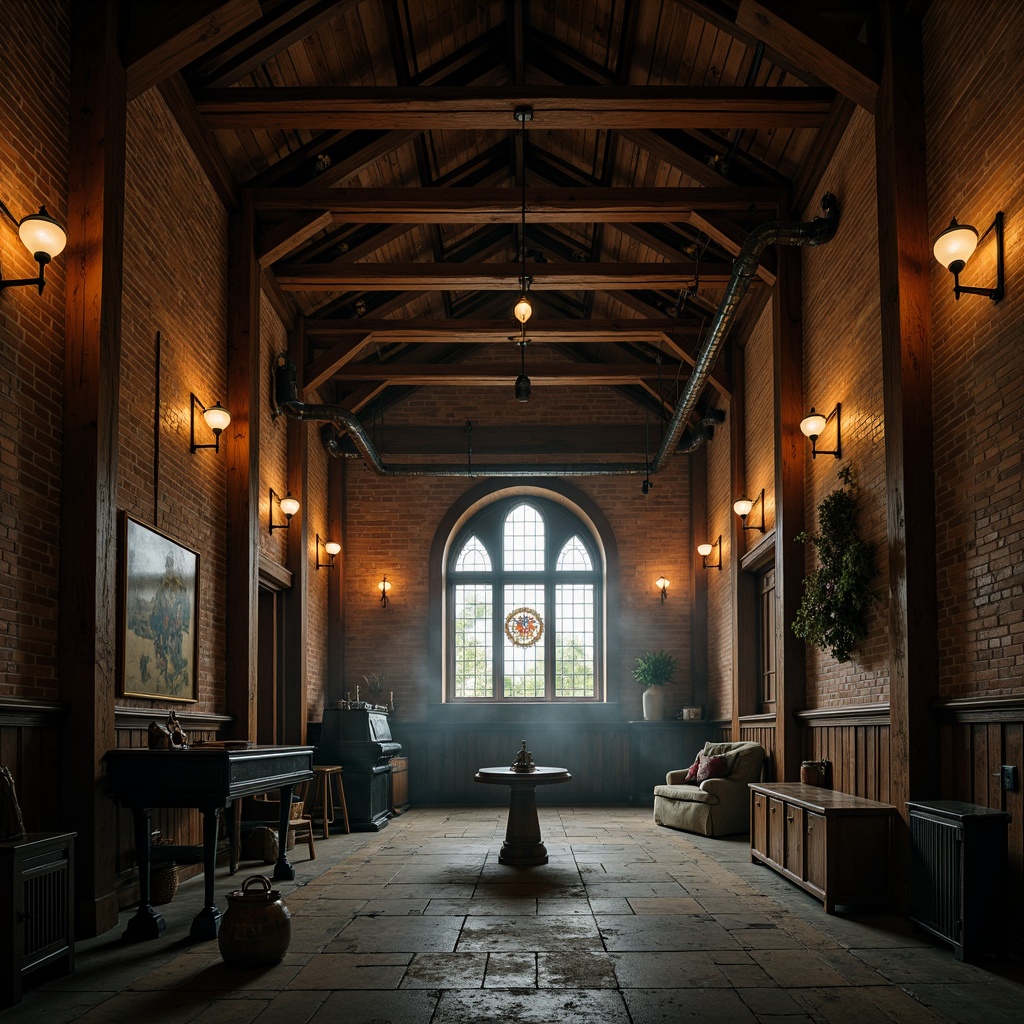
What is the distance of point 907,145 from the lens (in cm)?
667

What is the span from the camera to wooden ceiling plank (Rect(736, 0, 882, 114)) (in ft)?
22.6

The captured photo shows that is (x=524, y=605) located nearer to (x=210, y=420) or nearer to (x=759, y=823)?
(x=759, y=823)

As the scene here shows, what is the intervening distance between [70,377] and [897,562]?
16.1ft

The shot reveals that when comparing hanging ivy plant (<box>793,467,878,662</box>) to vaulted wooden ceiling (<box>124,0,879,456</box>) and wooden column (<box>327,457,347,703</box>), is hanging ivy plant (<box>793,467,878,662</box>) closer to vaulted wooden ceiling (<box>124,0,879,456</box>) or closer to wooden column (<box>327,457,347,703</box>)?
vaulted wooden ceiling (<box>124,0,879,456</box>)

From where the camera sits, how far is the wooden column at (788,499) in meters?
9.12

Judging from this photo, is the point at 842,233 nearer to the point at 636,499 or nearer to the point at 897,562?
the point at 897,562

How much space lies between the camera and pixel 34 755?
5516 mm

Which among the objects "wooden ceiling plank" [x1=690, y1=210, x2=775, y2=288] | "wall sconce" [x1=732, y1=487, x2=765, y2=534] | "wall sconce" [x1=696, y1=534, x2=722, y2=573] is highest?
"wooden ceiling plank" [x1=690, y1=210, x2=775, y2=288]

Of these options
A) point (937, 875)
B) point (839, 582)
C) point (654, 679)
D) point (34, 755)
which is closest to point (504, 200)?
point (839, 582)

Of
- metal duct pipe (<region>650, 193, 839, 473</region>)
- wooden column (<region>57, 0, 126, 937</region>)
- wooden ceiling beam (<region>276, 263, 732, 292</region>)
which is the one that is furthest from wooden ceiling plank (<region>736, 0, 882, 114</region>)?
wooden column (<region>57, 0, 126, 937</region>)

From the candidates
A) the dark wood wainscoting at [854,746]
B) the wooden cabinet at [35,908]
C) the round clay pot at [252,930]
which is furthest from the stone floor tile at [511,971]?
the dark wood wainscoting at [854,746]

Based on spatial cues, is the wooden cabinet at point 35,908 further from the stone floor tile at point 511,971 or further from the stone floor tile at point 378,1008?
the stone floor tile at point 511,971

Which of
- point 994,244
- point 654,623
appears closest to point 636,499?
point 654,623

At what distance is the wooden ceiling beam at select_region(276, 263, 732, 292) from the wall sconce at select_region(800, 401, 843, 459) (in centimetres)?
258
